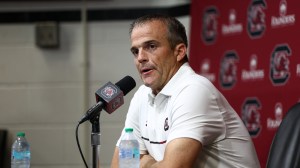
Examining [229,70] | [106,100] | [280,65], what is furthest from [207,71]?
[106,100]

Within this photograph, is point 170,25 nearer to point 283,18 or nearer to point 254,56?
point 283,18

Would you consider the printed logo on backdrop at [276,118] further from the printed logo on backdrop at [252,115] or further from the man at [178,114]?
the man at [178,114]

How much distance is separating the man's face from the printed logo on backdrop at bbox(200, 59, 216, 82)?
4.35 ft

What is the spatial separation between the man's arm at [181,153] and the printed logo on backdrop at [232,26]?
1482 mm

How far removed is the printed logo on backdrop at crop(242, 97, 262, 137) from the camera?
11.0 feet

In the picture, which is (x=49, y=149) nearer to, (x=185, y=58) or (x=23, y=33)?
(x=23, y=33)

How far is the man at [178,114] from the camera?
7.36 ft

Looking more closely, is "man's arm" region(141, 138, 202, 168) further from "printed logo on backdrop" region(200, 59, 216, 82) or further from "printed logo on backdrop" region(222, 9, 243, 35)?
"printed logo on backdrop" region(200, 59, 216, 82)

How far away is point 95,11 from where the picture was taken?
14.2ft

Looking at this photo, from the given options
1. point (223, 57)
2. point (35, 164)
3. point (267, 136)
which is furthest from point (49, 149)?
point (267, 136)

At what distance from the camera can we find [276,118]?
318 centimetres

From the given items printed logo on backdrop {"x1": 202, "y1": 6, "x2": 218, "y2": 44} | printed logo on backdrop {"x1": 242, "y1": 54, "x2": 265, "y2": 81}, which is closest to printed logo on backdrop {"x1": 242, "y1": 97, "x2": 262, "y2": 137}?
printed logo on backdrop {"x1": 242, "y1": 54, "x2": 265, "y2": 81}

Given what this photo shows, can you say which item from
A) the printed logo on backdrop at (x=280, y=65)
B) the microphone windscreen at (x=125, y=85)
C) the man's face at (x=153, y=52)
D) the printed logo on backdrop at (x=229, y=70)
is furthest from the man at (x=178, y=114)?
the printed logo on backdrop at (x=229, y=70)

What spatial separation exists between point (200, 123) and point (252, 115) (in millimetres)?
1198
